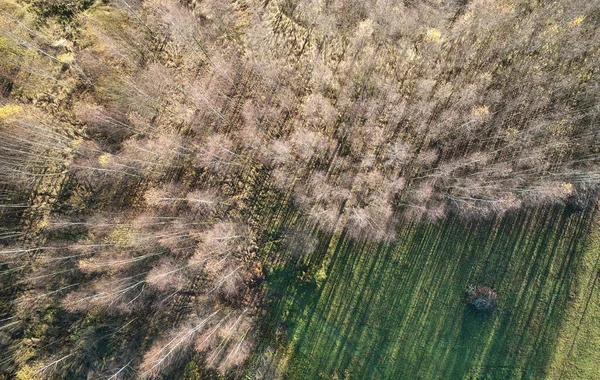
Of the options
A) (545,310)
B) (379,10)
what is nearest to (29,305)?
(379,10)

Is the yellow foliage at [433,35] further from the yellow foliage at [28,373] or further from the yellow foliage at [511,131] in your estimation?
the yellow foliage at [28,373]

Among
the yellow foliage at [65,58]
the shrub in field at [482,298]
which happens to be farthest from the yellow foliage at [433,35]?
the yellow foliage at [65,58]

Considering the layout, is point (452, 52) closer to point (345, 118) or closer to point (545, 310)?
point (345, 118)

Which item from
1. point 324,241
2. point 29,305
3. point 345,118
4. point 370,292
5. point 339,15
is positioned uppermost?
point 339,15

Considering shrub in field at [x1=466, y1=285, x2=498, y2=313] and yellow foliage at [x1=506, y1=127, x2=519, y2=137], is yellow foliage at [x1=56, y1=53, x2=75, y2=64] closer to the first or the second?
yellow foliage at [x1=506, y1=127, x2=519, y2=137]

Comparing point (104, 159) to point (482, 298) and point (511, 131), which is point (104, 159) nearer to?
point (482, 298)

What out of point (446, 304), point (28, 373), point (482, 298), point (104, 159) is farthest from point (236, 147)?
point (28, 373)

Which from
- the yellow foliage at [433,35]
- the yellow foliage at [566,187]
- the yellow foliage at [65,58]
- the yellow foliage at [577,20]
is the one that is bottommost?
the yellow foliage at [65,58]
